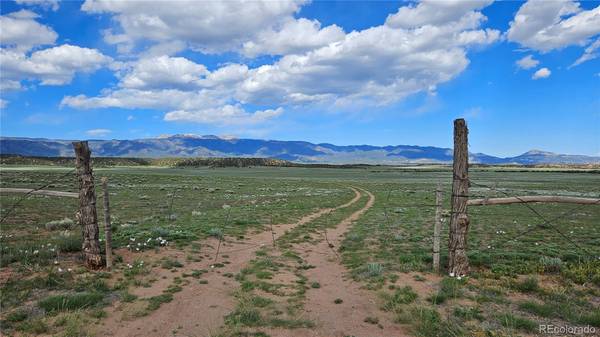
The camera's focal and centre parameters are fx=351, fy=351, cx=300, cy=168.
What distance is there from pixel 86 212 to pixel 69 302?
355 centimetres

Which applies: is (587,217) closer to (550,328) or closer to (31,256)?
(550,328)

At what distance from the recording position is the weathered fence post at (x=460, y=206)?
1095cm

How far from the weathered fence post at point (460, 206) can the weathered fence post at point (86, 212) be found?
11.2 meters

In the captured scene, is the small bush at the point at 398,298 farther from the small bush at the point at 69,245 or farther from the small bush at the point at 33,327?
the small bush at the point at 69,245

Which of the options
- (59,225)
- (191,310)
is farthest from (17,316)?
(59,225)

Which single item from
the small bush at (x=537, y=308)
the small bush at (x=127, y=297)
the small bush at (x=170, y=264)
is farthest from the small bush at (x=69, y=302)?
the small bush at (x=537, y=308)

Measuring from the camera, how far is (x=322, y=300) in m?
9.64

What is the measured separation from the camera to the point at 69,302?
8469mm

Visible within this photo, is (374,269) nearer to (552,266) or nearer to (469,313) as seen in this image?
(469,313)

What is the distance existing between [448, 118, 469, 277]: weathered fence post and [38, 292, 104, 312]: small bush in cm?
1011

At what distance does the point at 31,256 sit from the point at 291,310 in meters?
8.92

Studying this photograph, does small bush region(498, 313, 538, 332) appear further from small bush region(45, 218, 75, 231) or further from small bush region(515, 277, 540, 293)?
small bush region(45, 218, 75, 231)

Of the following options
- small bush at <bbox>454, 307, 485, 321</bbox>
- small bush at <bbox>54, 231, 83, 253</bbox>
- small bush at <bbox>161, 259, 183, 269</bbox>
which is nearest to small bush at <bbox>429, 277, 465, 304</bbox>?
small bush at <bbox>454, 307, 485, 321</bbox>

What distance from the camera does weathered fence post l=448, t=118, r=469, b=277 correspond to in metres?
10.9
